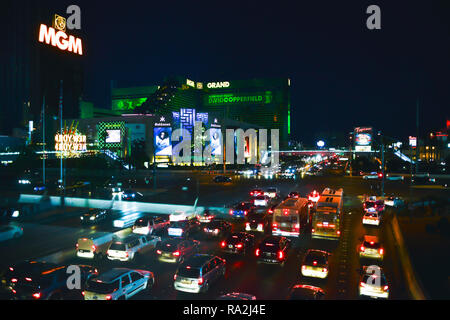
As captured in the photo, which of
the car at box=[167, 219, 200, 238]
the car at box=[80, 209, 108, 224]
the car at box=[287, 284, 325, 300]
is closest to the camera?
the car at box=[287, 284, 325, 300]

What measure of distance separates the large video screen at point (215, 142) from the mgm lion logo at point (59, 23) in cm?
5133

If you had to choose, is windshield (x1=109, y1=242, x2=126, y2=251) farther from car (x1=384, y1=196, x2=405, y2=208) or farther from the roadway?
car (x1=384, y1=196, x2=405, y2=208)

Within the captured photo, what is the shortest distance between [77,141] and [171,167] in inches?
1100

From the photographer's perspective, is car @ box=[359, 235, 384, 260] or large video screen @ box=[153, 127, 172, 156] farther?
large video screen @ box=[153, 127, 172, 156]

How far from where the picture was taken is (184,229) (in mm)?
20312

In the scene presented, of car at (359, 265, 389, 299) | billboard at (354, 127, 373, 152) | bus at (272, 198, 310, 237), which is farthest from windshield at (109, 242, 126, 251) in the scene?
billboard at (354, 127, 373, 152)

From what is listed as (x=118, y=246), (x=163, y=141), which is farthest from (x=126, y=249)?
(x=163, y=141)

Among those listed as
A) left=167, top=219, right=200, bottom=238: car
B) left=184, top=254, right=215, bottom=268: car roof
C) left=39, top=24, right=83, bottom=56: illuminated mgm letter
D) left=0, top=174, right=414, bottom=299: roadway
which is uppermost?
left=39, top=24, right=83, bottom=56: illuminated mgm letter

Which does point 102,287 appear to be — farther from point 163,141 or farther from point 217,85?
point 217,85

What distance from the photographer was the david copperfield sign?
3472 inches

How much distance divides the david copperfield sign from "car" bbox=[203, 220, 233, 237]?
→ 8939cm

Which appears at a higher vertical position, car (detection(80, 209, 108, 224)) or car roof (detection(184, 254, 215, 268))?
car roof (detection(184, 254, 215, 268))
